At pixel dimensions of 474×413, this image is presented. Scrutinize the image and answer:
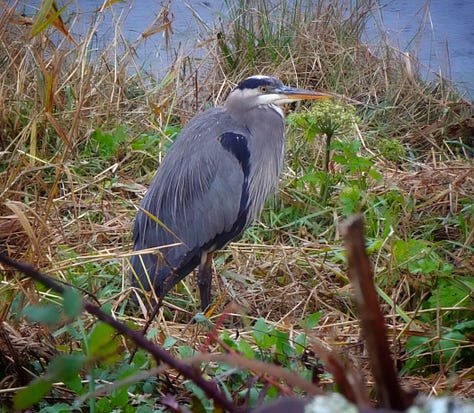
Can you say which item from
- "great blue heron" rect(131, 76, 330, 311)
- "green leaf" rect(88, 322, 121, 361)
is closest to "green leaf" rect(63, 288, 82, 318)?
"green leaf" rect(88, 322, 121, 361)

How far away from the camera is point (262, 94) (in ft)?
10.4

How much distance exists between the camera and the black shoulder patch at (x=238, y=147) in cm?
304

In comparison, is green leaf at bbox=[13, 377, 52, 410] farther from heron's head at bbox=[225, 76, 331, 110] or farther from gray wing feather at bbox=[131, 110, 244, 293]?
heron's head at bbox=[225, 76, 331, 110]

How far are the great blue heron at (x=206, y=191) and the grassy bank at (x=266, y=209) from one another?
0.14m

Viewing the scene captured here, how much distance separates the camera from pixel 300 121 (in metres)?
3.47

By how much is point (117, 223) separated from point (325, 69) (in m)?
1.80

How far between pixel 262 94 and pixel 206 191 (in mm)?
463

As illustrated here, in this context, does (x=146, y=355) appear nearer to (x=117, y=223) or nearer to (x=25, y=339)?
(x=25, y=339)

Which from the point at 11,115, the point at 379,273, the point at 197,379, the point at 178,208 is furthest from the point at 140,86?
the point at 197,379

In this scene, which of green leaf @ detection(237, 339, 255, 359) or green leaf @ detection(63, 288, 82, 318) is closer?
green leaf @ detection(63, 288, 82, 318)

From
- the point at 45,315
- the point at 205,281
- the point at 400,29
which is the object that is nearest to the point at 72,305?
the point at 45,315

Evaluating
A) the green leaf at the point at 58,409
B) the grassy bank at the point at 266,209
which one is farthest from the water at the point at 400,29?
the green leaf at the point at 58,409

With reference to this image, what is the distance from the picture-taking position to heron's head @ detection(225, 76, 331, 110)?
316 cm

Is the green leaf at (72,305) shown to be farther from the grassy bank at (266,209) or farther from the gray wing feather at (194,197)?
the gray wing feather at (194,197)
